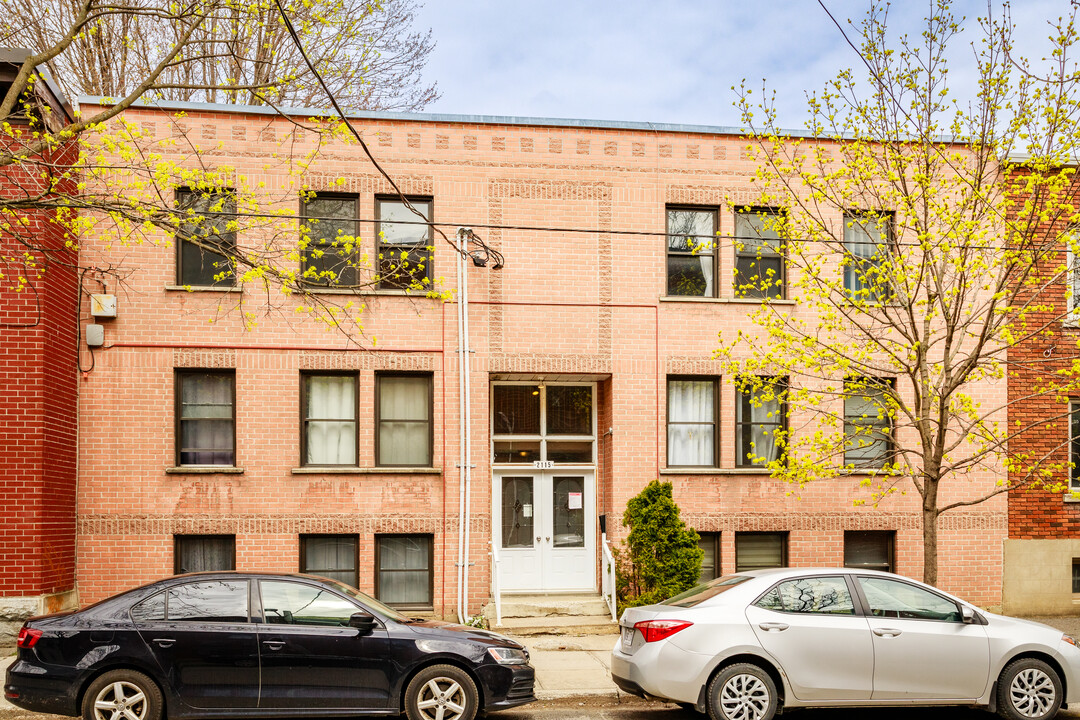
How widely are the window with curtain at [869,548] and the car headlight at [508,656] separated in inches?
337

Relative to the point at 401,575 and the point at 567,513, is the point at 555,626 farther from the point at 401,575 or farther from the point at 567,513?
the point at 401,575

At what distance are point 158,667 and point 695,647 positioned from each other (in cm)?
484

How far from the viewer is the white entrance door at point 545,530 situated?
15.6 metres

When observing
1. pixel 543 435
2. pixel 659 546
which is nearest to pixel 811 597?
pixel 659 546

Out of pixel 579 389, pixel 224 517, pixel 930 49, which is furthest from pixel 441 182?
pixel 930 49

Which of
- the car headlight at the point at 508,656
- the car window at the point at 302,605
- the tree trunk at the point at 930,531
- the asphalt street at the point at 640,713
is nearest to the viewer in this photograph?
the car window at the point at 302,605

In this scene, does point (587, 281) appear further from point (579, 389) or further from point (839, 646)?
point (839, 646)

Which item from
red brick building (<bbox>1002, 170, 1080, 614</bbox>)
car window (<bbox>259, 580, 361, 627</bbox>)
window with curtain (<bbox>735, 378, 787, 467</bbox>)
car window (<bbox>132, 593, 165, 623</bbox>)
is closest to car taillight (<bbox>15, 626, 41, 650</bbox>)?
car window (<bbox>132, 593, 165, 623</bbox>)

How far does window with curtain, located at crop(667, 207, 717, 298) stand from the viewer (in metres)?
→ 16.0

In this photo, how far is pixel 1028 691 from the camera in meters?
9.16

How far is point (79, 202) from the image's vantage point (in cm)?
1036

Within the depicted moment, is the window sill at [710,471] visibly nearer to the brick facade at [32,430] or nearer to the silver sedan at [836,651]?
the silver sedan at [836,651]

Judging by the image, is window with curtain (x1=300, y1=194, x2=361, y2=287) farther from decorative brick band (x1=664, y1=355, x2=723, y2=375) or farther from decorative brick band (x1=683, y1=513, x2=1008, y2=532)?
decorative brick band (x1=683, y1=513, x2=1008, y2=532)

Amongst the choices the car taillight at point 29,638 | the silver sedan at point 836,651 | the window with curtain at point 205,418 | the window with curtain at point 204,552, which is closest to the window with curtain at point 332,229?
the window with curtain at point 205,418
